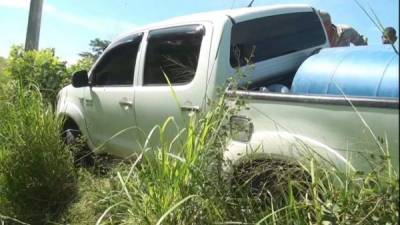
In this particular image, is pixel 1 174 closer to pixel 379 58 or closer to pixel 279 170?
pixel 279 170

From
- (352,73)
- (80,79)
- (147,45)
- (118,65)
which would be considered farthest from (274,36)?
(80,79)

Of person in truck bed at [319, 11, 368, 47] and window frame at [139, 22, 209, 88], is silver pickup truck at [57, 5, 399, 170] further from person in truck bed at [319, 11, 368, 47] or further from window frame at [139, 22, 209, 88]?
person in truck bed at [319, 11, 368, 47]

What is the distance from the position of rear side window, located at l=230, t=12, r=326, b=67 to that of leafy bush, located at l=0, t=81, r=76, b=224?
210 cm

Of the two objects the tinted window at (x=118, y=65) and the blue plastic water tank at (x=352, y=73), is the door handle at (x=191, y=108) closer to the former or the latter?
the blue plastic water tank at (x=352, y=73)

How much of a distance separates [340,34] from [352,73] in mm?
2975

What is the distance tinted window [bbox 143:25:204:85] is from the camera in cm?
482

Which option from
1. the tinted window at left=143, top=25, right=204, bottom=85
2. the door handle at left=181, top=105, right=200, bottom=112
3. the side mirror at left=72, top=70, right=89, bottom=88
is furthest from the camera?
the side mirror at left=72, top=70, right=89, bottom=88

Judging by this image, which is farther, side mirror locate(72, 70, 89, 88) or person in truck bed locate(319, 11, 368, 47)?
side mirror locate(72, 70, 89, 88)

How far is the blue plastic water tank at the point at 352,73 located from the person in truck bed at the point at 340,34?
2.26 metres

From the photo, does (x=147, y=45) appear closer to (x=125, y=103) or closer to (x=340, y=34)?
(x=125, y=103)

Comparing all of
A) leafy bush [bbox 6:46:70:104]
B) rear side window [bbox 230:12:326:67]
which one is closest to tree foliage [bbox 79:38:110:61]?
leafy bush [bbox 6:46:70:104]

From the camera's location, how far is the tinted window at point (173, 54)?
15.8 feet

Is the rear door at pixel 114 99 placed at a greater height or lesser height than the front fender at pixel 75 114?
greater

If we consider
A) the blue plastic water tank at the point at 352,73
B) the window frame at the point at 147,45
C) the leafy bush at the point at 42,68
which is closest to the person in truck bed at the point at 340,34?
the window frame at the point at 147,45
